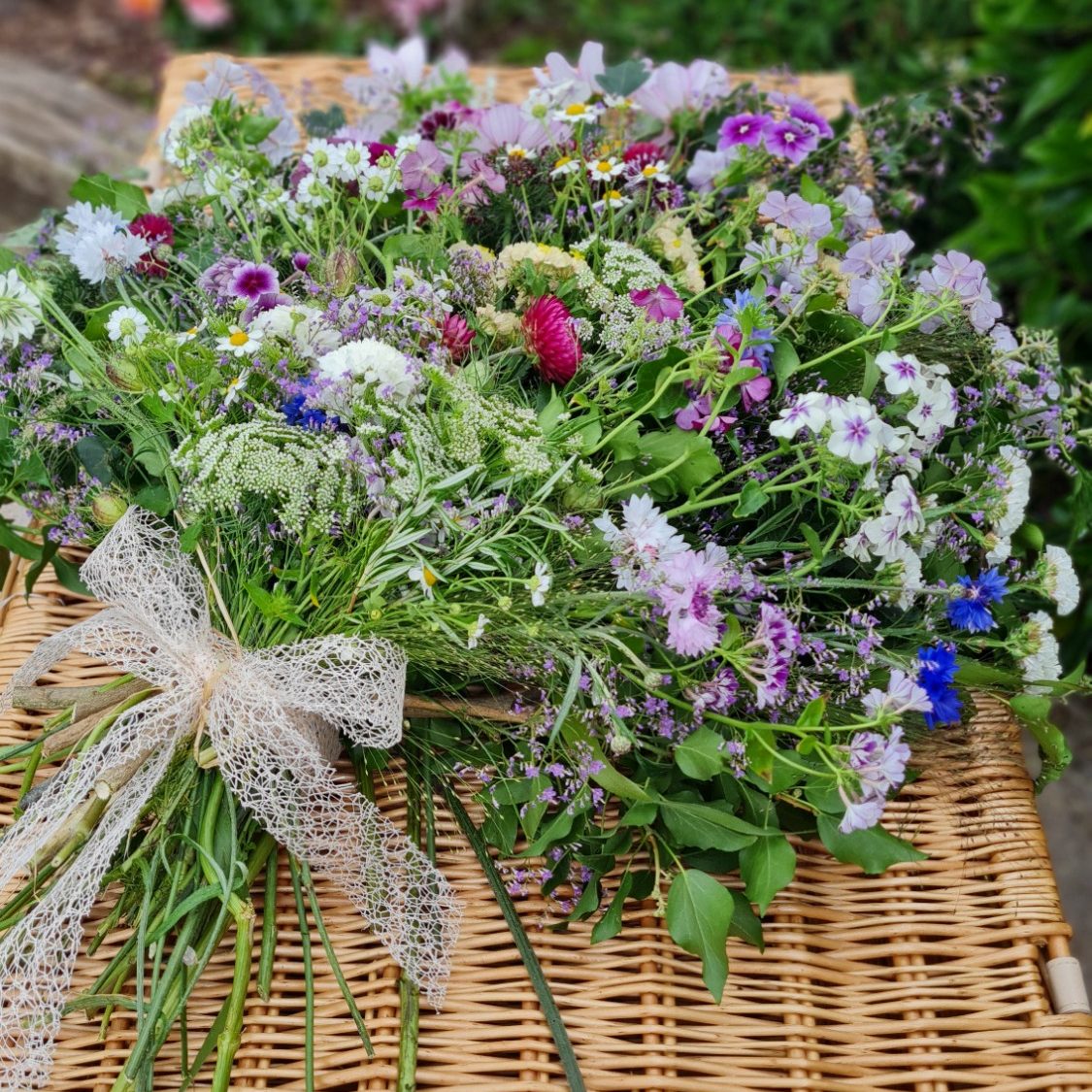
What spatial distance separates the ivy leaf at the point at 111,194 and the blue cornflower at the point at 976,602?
0.91 meters

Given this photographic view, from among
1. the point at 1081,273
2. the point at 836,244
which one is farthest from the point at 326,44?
the point at 836,244

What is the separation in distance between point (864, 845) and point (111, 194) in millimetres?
997

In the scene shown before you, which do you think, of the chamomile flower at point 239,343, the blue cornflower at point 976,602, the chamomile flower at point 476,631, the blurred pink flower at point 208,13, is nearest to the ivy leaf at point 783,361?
the blue cornflower at point 976,602

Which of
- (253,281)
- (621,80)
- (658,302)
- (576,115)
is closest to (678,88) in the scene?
(621,80)

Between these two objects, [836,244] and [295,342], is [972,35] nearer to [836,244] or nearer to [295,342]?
[836,244]

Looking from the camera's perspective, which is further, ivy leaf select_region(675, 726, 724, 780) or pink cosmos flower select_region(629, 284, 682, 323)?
pink cosmos flower select_region(629, 284, 682, 323)

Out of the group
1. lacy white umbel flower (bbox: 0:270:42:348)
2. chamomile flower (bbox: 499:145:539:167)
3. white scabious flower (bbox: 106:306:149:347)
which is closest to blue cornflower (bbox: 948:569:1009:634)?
chamomile flower (bbox: 499:145:539:167)

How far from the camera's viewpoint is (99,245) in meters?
1.08

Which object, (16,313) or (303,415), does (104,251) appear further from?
(303,415)

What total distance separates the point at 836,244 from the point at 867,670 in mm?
421

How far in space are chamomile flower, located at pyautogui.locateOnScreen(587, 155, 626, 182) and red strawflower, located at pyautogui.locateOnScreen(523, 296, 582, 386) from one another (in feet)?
0.62

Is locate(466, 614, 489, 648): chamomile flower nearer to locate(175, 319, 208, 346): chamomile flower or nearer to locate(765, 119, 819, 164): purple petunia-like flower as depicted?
locate(175, 319, 208, 346): chamomile flower

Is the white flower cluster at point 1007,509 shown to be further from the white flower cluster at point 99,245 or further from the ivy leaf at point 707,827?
the white flower cluster at point 99,245

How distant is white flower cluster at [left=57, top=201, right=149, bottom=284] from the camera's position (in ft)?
3.55
